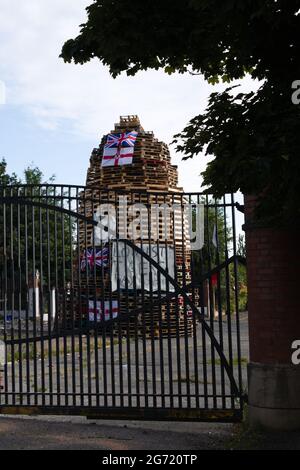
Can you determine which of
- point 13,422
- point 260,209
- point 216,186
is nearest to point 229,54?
point 216,186

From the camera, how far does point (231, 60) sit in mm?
5832

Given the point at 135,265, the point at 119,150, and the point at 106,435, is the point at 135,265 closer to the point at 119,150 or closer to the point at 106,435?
the point at 106,435

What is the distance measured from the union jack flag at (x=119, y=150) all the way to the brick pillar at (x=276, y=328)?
34.7ft

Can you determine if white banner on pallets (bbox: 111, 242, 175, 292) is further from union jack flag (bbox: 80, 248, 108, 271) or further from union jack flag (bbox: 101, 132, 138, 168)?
union jack flag (bbox: 101, 132, 138, 168)

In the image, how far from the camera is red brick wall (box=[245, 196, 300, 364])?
6.08 m

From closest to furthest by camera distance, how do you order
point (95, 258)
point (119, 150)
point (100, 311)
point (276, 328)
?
point (276, 328) → point (95, 258) → point (100, 311) → point (119, 150)

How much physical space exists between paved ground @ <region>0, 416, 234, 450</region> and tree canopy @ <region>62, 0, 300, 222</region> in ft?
8.64

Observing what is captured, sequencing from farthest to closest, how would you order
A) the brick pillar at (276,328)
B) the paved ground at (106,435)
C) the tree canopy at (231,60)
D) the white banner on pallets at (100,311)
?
1. the white banner on pallets at (100,311)
2. the brick pillar at (276,328)
3. the paved ground at (106,435)
4. the tree canopy at (231,60)

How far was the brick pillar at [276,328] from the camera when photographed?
19.8ft

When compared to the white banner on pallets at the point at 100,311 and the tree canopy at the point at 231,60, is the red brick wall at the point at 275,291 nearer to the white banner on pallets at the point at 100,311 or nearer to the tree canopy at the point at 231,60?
the tree canopy at the point at 231,60

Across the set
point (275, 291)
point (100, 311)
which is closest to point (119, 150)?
point (100, 311)

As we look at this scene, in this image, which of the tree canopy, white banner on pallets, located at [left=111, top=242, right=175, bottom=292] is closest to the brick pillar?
the tree canopy

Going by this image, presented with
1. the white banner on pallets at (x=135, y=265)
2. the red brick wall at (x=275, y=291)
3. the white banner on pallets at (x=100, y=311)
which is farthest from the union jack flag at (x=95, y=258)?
the red brick wall at (x=275, y=291)

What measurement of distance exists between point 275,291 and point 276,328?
403 millimetres
